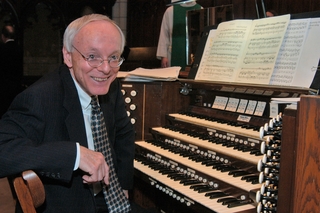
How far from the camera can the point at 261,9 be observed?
319 cm

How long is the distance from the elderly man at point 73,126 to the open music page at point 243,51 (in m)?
0.87

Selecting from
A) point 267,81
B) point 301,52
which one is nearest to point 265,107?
point 267,81

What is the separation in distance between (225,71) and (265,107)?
409mm

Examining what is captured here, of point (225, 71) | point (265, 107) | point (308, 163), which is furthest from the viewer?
point (225, 71)

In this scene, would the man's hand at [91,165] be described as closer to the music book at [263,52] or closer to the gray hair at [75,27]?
the gray hair at [75,27]

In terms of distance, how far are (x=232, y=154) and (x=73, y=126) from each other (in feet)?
2.91

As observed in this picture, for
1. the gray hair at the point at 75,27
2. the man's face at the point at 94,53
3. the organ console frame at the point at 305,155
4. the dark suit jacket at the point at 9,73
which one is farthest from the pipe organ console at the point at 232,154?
the dark suit jacket at the point at 9,73

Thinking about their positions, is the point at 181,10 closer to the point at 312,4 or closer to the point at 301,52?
the point at 312,4

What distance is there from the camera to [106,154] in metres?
2.01

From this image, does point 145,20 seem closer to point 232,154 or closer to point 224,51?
point 224,51

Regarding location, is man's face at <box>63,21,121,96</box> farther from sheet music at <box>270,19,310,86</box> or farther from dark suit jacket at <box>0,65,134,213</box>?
sheet music at <box>270,19,310,86</box>

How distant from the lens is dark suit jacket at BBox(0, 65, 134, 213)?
1533 millimetres

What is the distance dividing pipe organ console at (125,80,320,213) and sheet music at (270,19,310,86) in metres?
0.10

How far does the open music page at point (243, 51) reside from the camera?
2.42 meters
